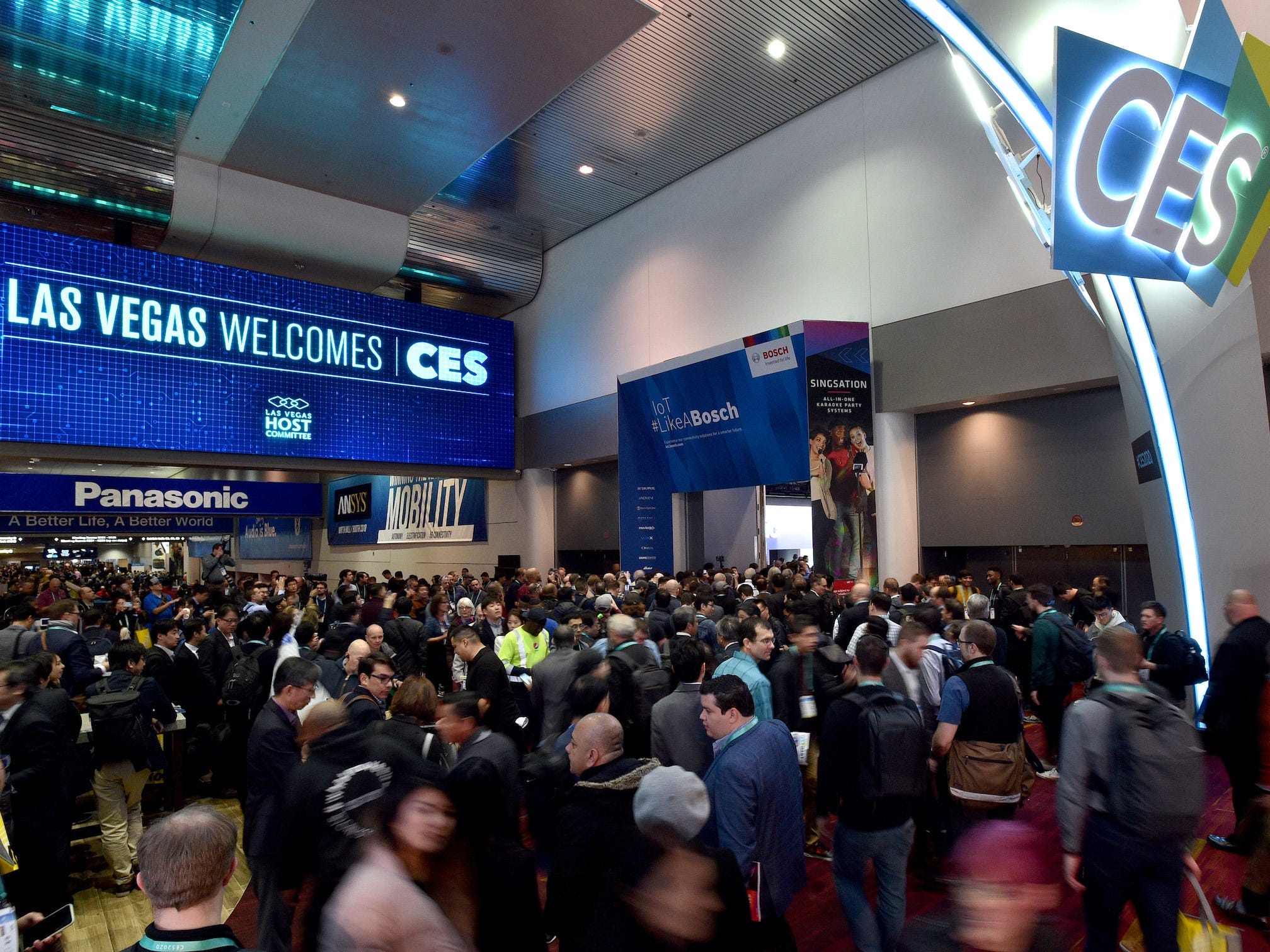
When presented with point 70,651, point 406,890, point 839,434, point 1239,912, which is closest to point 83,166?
point 70,651

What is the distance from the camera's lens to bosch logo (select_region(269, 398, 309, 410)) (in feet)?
41.2

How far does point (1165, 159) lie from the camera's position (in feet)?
12.4

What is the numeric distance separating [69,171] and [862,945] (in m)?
13.1

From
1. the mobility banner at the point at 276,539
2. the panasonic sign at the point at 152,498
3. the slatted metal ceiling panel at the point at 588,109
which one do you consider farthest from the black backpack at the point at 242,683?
the mobility banner at the point at 276,539

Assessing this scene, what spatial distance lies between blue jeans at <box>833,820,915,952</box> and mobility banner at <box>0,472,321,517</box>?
52.9 ft

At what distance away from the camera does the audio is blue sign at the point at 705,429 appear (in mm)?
10219

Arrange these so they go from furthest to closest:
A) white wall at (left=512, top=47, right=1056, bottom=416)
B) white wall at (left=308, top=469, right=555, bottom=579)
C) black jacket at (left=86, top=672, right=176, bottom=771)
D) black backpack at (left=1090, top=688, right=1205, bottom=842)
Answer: white wall at (left=308, top=469, right=555, bottom=579) → white wall at (left=512, top=47, right=1056, bottom=416) → black jacket at (left=86, top=672, right=176, bottom=771) → black backpack at (left=1090, top=688, right=1205, bottom=842)

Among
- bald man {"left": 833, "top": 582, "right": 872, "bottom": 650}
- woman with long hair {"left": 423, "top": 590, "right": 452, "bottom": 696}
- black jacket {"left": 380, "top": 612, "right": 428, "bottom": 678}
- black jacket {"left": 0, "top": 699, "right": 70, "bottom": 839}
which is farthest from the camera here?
woman with long hair {"left": 423, "top": 590, "right": 452, "bottom": 696}

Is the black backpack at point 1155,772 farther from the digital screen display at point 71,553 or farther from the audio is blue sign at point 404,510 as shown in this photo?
the digital screen display at point 71,553

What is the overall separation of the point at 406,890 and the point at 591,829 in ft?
2.26

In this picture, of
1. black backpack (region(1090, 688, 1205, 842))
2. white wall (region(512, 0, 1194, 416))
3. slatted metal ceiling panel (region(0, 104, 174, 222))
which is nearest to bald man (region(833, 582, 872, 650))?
black backpack (region(1090, 688, 1205, 842))

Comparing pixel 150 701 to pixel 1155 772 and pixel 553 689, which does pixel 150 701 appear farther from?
pixel 1155 772

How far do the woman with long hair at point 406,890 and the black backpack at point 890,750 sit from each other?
1464 millimetres

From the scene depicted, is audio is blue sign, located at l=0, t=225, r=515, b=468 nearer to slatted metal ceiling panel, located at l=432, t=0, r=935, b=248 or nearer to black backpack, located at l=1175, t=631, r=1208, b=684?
slatted metal ceiling panel, located at l=432, t=0, r=935, b=248
